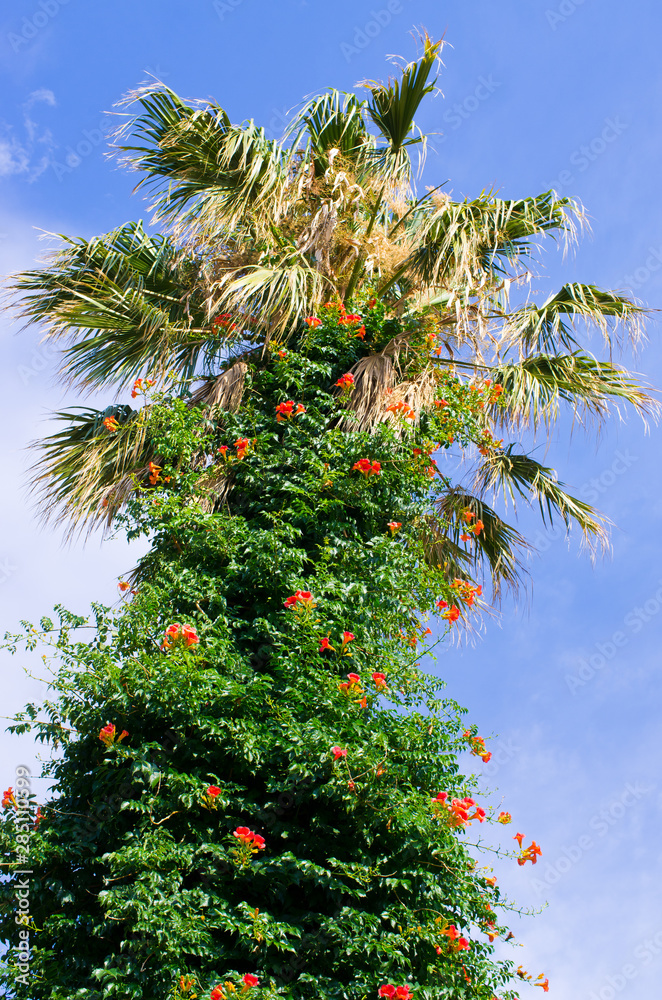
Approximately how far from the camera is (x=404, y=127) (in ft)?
21.8

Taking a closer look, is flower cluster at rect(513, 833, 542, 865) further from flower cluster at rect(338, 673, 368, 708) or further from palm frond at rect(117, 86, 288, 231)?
palm frond at rect(117, 86, 288, 231)

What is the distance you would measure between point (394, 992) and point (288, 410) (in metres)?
3.27

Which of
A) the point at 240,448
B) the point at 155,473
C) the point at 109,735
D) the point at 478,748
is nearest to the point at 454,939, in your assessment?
the point at 478,748

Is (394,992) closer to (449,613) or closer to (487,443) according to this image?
(449,613)

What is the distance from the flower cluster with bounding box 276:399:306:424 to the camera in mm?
5391

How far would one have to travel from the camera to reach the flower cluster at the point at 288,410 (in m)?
5.39

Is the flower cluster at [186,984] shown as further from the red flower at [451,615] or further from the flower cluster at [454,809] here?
the red flower at [451,615]

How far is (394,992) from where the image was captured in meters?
3.54

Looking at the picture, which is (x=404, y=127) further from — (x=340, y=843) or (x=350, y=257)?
(x=340, y=843)

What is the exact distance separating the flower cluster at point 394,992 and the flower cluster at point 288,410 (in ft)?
10.6

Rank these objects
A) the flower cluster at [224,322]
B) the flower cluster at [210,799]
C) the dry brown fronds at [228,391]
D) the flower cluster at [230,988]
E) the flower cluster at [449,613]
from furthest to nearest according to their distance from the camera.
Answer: the flower cluster at [224,322] < the dry brown fronds at [228,391] < the flower cluster at [449,613] < the flower cluster at [210,799] < the flower cluster at [230,988]

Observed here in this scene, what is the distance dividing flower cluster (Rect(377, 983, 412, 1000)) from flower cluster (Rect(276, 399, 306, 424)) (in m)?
3.25

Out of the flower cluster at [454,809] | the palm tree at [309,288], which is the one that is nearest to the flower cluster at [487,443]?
the palm tree at [309,288]

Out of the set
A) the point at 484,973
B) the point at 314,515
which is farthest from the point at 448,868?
the point at 314,515
